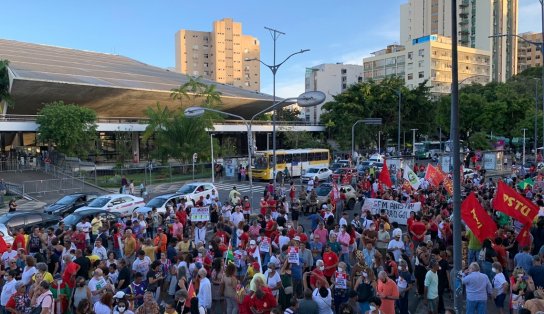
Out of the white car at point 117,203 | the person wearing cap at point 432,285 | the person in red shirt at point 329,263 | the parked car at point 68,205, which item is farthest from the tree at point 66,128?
the person wearing cap at point 432,285

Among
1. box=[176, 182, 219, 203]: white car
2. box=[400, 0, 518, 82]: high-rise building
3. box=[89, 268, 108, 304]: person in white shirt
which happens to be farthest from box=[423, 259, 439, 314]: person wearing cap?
box=[400, 0, 518, 82]: high-rise building

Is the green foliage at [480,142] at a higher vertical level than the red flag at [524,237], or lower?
higher

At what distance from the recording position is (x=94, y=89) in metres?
53.5

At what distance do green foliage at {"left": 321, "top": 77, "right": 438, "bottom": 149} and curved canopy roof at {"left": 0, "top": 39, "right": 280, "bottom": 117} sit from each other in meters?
11.6

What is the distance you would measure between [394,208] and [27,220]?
1278 centimetres

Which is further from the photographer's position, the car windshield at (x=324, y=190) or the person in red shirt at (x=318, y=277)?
the car windshield at (x=324, y=190)

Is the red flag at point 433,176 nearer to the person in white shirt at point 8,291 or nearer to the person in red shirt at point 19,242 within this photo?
the person in red shirt at point 19,242

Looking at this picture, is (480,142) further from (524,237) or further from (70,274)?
(70,274)

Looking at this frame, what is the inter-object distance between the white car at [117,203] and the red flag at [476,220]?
15.0 metres

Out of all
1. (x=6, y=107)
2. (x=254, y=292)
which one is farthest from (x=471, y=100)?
(x=254, y=292)

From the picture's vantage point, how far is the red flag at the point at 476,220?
1147cm

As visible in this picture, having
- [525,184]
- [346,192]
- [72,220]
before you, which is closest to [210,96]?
[346,192]

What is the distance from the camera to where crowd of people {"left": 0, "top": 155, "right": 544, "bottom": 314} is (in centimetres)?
880

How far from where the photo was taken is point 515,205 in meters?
12.6
